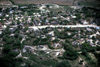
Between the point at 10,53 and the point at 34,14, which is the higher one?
the point at 34,14

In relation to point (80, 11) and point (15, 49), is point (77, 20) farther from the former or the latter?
point (15, 49)

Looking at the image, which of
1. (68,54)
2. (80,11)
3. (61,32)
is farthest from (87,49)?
(80,11)

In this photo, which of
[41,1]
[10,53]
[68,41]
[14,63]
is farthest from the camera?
[41,1]

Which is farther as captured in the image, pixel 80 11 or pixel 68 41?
pixel 80 11

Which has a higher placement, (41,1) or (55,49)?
(41,1)

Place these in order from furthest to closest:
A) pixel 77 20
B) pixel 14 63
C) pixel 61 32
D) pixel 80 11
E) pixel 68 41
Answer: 1. pixel 80 11
2. pixel 77 20
3. pixel 61 32
4. pixel 68 41
5. pixel 14 63

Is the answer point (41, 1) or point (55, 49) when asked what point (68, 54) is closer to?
point (55, 49)

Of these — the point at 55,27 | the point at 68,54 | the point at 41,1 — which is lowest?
the point at 68,54

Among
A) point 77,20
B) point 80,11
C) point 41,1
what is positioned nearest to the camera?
point 77,20

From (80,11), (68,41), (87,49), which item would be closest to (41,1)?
(80,11)
